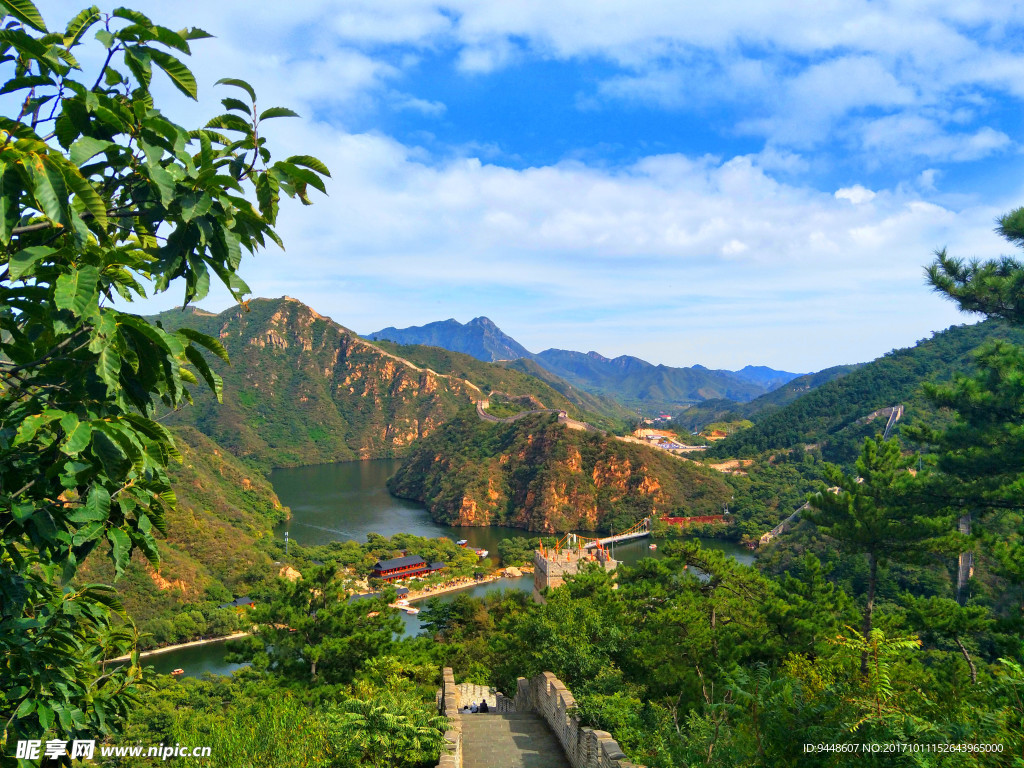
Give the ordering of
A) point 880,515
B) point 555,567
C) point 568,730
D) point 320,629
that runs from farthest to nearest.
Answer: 1. point 555,567
2. point 320,629
3. point 880,515
4. point 568,730

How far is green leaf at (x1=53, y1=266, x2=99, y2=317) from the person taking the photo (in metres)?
1.75

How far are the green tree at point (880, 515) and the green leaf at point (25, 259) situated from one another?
13126mm

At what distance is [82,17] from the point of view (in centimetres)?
217

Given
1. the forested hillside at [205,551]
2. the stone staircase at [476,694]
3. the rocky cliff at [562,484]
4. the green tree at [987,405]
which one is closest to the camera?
the green tree at [987,405]

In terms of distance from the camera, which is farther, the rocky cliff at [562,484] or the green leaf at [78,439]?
the rocky cliff at [562,484]

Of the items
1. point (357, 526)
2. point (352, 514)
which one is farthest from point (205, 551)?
point (352, 514)

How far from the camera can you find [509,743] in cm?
721

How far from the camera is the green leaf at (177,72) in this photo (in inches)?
86.9

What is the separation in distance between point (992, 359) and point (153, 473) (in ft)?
44.3

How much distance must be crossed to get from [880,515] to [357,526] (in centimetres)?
5323

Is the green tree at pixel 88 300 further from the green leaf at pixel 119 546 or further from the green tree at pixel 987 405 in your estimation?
the green tree at pixel 987 405

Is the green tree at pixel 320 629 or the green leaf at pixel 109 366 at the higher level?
the green leaf at pixel 109 366

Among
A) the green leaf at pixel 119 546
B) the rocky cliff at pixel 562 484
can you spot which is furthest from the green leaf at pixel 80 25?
the rocky cliff at pixel 562 484

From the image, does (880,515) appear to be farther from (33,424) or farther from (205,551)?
(205,551)
